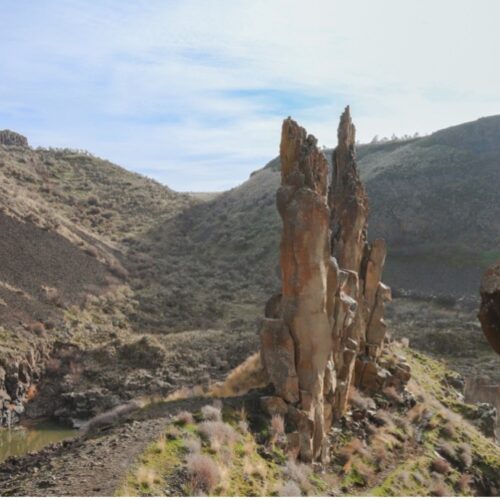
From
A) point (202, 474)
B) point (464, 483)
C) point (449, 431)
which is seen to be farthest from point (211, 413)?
point (449, 431)

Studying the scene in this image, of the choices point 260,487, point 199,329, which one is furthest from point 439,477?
point 199,329

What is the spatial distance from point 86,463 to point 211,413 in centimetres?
350

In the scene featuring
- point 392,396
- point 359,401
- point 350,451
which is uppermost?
point 359,401

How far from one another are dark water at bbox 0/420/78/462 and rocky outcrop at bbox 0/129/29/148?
7595cm

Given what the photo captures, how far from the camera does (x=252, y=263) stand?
65.4 meters

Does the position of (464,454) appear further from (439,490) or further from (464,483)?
(439,490)

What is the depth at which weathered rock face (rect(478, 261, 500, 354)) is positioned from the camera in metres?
6.76

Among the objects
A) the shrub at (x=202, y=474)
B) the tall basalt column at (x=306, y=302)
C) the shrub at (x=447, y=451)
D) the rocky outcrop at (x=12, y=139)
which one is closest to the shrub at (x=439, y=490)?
the shrub at (x=447, y=451)

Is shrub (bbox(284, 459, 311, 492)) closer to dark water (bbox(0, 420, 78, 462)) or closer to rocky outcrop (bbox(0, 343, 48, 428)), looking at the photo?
dark water (bbox(0, 420, 78, 462))

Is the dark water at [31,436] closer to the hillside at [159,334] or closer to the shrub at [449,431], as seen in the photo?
the hillside at [159,334]

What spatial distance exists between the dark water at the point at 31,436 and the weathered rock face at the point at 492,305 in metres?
20.8

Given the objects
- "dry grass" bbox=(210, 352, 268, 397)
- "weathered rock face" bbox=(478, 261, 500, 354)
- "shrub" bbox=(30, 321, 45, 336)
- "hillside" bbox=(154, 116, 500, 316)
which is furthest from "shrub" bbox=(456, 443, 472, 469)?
"hillside" bbox=(154, 116, 500, 316)

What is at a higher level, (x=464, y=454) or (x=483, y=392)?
(x=464, y=454)

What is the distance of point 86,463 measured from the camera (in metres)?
12.7
